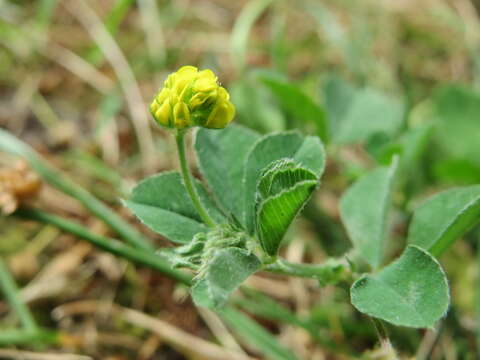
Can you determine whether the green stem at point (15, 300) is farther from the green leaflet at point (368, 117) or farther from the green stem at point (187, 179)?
the green leaflet at point (368, 117)

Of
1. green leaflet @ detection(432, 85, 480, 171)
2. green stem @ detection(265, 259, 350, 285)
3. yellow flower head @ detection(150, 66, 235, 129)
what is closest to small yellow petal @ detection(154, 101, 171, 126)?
yellow flower head @ detection(150, 66, 235, 129)

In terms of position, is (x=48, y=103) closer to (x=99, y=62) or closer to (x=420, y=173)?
(x=99, y=62)

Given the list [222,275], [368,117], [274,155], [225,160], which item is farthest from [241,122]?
[222,275]

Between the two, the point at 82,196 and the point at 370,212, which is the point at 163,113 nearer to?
the point at 370,212

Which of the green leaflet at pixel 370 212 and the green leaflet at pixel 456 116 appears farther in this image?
the green leaflet at pixel 456 116

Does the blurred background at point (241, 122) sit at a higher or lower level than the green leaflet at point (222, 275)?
lower

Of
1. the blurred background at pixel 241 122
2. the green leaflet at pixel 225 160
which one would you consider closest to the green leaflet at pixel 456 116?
the blurred background at pixel 241 122

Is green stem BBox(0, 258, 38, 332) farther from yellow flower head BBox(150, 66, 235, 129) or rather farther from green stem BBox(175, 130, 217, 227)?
yellow flower head BBox(150, 66, 235, 129)
